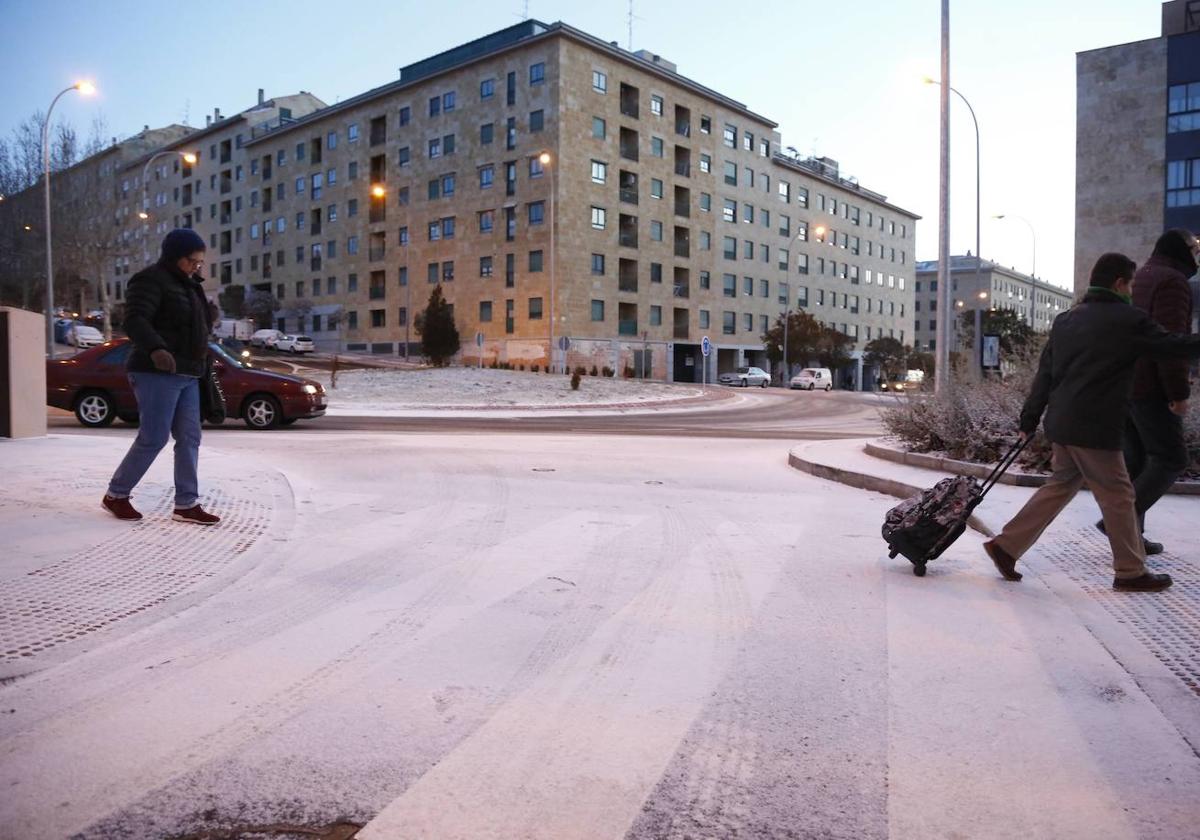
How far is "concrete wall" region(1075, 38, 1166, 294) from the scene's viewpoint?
32062 millimetres

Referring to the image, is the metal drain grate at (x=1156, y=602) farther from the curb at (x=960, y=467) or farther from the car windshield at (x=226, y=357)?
the car windshield at (x=226, y=357)

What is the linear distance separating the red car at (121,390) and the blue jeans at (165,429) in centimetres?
913

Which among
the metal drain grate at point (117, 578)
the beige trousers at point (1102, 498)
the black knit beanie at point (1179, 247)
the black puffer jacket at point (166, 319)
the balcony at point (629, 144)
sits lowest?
the metal drain grate at point (117, 578)

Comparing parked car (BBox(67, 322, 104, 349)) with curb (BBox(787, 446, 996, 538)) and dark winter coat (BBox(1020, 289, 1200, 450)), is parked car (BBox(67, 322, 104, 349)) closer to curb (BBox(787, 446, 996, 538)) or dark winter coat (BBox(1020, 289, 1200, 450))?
curb (BBox(787, 446, 996, 538))

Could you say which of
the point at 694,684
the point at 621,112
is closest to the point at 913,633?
the point at 694,684

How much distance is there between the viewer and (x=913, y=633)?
13.4ft

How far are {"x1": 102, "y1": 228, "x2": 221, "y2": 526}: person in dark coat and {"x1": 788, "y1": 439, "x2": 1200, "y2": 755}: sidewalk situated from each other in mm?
4726

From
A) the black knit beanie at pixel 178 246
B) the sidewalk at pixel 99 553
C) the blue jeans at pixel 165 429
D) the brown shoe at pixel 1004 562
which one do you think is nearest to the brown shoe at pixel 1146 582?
the brown shoe at pixel 1004 562

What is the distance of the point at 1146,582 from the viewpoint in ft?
15.5

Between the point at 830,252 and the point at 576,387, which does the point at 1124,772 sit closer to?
the point at 576,387

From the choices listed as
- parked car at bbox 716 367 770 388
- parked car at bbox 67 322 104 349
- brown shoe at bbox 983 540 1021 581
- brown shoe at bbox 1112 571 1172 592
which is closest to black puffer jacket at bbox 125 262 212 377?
brown shoe at bbox 983 540 1021 581

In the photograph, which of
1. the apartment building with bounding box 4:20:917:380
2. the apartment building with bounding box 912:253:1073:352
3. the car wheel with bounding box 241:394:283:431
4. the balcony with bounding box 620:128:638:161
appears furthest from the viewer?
the apartment building with bounding box 912:253:1073:352

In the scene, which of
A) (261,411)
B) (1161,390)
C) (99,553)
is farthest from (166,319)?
(261,411)

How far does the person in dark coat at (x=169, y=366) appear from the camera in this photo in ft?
17.8
